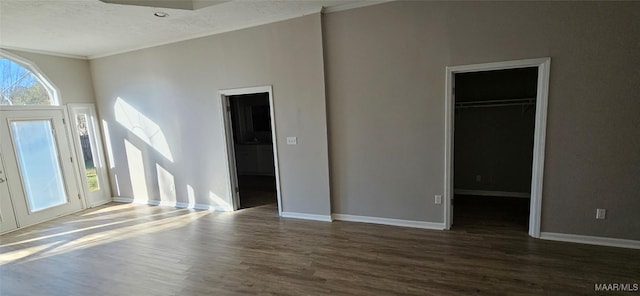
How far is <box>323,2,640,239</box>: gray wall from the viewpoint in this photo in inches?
106

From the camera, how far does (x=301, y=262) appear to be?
2.90m

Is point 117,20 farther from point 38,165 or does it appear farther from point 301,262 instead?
point 301,262

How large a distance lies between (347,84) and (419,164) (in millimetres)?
1404

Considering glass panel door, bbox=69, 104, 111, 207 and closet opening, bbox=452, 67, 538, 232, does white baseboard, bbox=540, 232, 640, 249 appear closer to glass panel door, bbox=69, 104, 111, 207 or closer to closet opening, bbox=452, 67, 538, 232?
closet opening, bbox=452, 67, 538, 232

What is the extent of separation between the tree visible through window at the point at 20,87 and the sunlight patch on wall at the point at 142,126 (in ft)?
3.38

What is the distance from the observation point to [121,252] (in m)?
3.31

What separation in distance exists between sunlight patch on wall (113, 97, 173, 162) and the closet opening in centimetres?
503

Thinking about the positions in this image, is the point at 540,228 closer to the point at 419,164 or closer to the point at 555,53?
the point at 419,164

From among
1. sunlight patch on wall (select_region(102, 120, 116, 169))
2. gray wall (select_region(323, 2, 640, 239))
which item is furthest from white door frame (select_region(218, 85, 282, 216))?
sunlight patch on wall (select_region(102, 120, 116, 169))

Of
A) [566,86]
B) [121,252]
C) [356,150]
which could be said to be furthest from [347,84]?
[121,252]

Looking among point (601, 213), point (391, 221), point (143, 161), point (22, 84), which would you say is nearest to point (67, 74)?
point (22, 84)

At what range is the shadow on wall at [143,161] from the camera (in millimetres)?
4820

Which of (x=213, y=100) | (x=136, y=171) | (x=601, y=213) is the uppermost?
(x=213, y=100)

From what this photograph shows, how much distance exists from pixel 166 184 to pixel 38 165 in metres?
2.00
